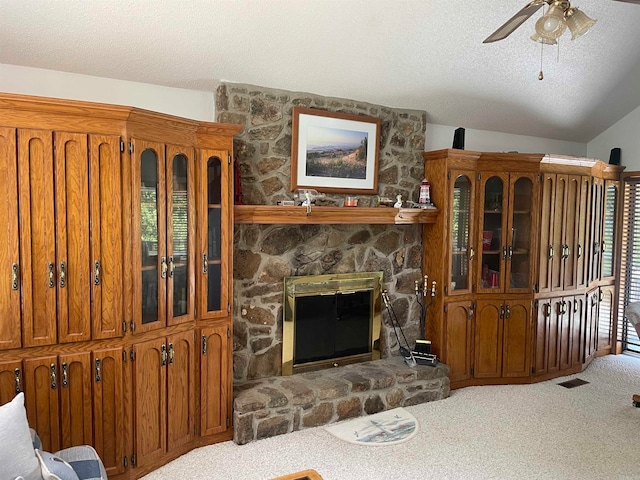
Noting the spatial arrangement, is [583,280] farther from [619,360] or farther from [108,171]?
[108,171]

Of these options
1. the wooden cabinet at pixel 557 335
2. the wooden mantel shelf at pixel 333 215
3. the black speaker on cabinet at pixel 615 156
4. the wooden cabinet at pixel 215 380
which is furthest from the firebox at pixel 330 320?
the black speaker on cabinet at pixel 615 156

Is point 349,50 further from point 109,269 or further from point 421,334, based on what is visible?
point 421,334

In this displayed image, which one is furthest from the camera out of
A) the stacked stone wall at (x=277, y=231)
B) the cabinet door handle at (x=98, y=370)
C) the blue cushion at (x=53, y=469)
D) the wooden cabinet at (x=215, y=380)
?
the stacked stone wall at (x=277, y=231)

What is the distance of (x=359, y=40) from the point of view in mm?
3346

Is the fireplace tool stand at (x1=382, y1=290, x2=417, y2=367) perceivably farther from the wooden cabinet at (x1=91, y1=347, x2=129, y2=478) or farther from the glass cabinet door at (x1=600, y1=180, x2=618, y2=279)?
the glass cabinet door at (x1=600, y1=180, x2=618, y2=279)

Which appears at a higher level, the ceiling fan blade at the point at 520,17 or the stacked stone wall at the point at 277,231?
the ceiling fan blade at the point at 520,17

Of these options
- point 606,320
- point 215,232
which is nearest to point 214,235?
point 215,232

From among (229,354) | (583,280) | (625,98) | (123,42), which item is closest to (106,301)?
(229,354)

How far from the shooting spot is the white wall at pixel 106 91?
2.93 metres

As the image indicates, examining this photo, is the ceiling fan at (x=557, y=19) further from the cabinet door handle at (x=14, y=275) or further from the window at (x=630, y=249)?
the window at (x=630, y=249)

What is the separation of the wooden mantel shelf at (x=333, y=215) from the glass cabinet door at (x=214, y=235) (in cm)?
16

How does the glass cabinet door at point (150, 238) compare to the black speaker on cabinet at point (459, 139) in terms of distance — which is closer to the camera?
the glass cabinet door at point (150, 238)

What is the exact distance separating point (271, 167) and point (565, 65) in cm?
Result: 277

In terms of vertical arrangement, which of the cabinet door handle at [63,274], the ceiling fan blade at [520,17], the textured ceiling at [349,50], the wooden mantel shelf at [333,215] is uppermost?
the textured ceiling at [349,50]
